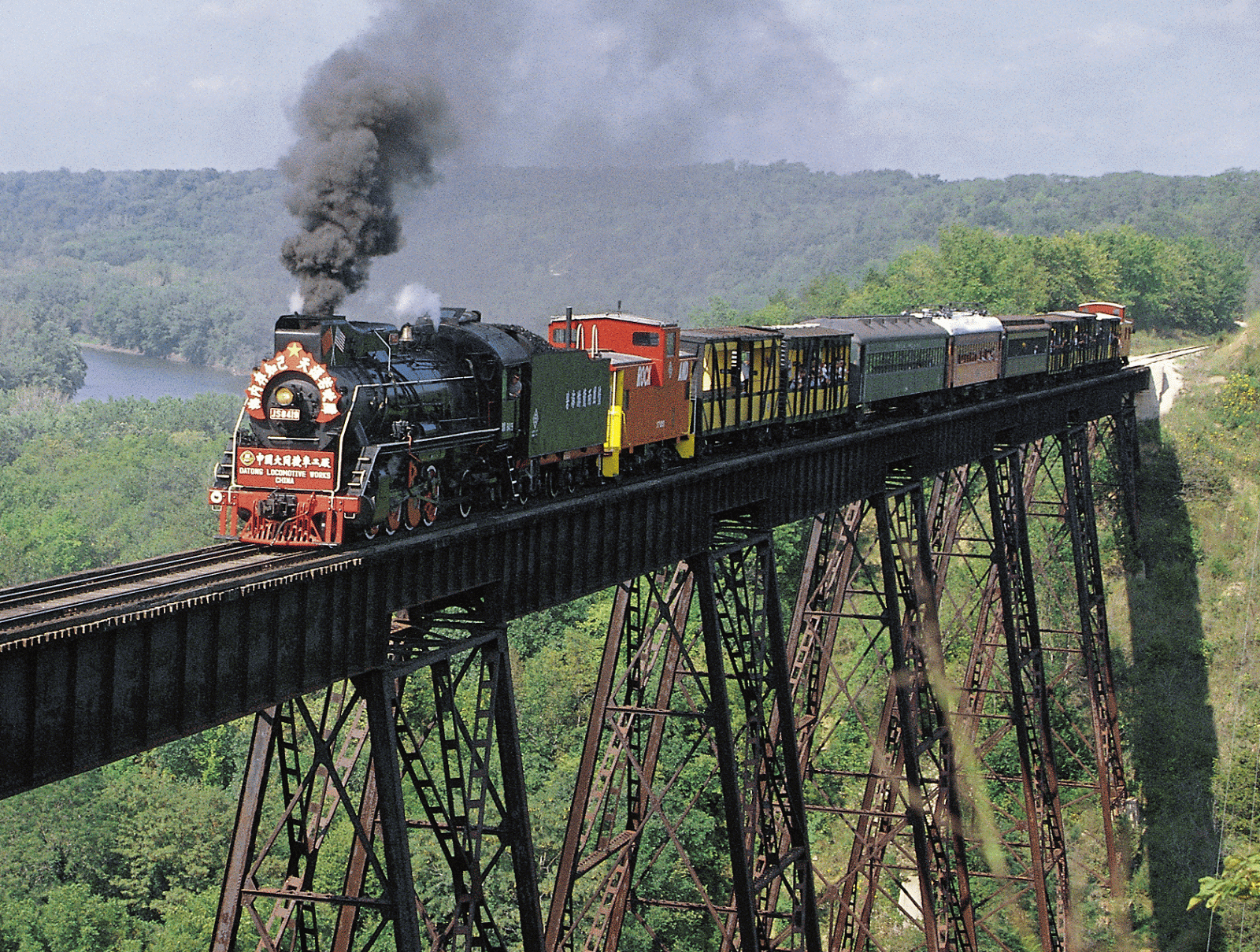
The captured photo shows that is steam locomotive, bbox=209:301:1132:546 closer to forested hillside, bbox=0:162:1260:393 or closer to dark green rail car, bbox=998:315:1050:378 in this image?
dark green rail car, bbox=998:315:1050:378

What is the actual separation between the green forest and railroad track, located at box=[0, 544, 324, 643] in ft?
24.9

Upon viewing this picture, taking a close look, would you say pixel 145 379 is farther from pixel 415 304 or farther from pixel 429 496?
pixel 429 496

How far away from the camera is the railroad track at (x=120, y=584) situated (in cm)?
781

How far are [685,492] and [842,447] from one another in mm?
5186

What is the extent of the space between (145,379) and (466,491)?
13862 cm

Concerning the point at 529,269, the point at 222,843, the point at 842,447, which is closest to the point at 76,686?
the point at 842,447

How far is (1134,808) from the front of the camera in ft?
119

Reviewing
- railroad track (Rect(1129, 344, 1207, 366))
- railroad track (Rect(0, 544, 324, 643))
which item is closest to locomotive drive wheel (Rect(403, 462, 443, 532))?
railroad track (Rect(0, 544, 324, 643))

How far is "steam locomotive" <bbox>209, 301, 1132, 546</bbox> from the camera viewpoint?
1188 cm

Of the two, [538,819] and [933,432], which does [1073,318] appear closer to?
[933,432]

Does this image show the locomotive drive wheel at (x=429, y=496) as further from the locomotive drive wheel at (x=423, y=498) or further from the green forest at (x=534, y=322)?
the green forest at (x=534, y=322)

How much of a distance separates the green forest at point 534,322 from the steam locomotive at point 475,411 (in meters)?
4.74

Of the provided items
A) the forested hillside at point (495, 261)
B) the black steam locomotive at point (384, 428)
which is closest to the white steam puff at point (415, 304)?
the black steam locomotive at point (384, 428)

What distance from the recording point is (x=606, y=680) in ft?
50.9
